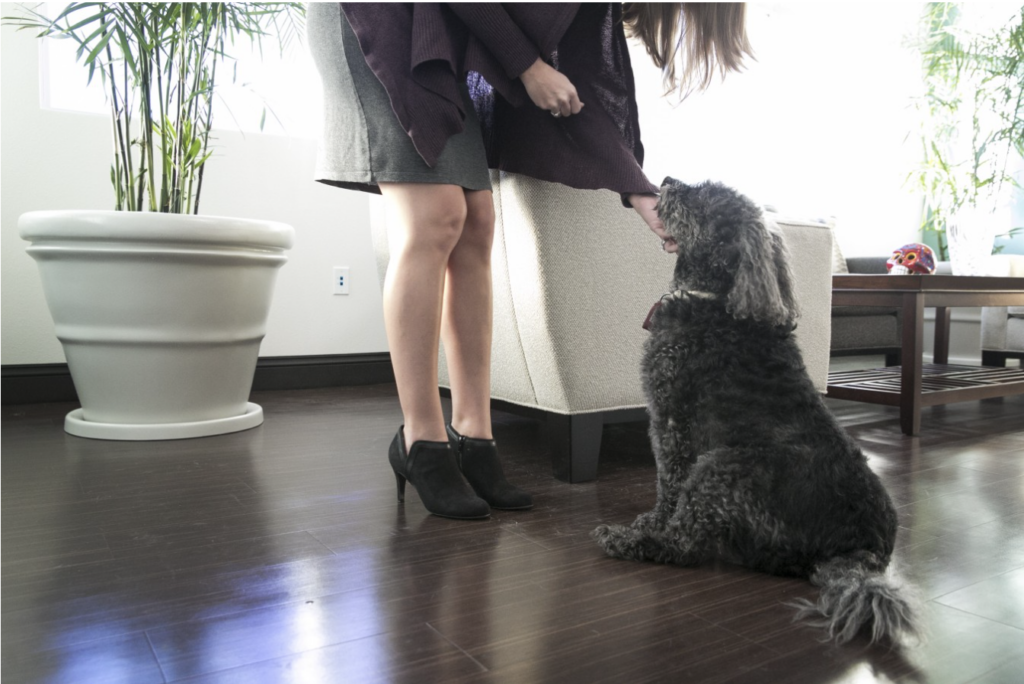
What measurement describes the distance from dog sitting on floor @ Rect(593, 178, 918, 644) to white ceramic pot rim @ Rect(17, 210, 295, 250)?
136 centimetres

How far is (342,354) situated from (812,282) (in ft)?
7.38

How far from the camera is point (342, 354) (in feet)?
11.9

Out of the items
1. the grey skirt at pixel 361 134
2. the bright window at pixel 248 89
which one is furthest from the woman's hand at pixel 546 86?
the bright window at pixel 248 89

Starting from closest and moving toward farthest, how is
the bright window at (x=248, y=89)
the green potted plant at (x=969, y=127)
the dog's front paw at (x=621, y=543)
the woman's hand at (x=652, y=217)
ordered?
the dog's front paw at (x=621, y=543), the woman's hand at (x=652, y=217), the bright window at (x=248, y=89), the green potted plant at (x=969, y=127)

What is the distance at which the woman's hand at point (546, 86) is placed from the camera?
1.37 metres

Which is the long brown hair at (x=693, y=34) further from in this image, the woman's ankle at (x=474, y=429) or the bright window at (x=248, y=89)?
the bright window at (x=248, y=89)

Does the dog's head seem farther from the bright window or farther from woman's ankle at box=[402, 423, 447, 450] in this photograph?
the bright window

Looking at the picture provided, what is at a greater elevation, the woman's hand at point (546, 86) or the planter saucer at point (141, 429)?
the woman's hand at point (546, 86)

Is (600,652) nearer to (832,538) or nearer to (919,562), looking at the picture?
(832,538)

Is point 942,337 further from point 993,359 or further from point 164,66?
point 164,66

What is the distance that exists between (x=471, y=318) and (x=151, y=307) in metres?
1.12

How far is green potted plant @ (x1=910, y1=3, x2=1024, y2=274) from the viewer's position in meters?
3.25

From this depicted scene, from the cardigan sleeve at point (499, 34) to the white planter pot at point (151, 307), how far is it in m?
1.11

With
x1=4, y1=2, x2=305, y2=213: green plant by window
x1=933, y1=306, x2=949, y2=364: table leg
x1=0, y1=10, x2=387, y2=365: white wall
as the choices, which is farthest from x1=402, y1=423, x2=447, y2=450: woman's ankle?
x1=933, y1=306, x2=949, y2=364: table leg
